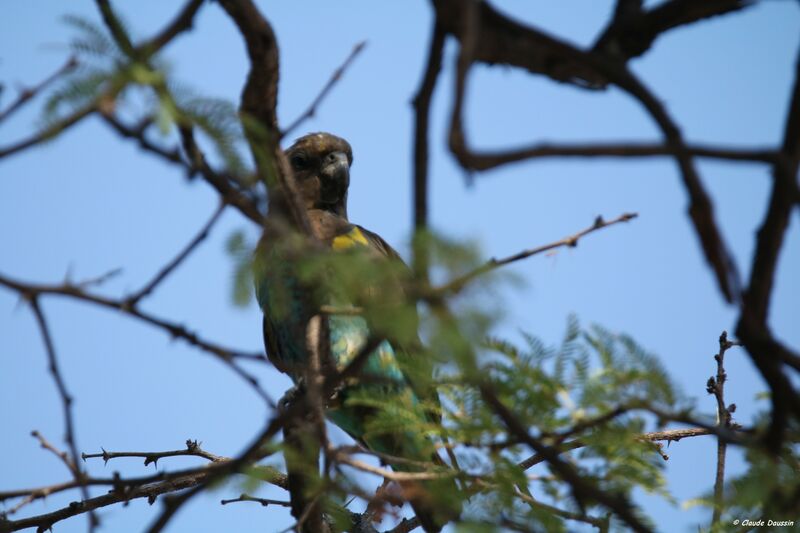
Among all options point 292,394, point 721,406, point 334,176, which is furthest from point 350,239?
point 721,406

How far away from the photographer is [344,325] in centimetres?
491

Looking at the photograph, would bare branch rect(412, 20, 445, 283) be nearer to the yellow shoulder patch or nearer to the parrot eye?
the yellow shoulder patch

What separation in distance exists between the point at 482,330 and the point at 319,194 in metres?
3.93

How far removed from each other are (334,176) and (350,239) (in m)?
1.03

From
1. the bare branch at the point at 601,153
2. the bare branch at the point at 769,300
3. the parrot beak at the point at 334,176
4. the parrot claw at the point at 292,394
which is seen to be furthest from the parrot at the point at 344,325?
the bare branch at the point at 769,300

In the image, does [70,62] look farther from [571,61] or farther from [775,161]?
[775,161]

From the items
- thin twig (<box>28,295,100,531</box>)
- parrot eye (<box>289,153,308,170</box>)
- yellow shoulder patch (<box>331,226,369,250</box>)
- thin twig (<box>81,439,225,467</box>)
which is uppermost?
parrot eye (<box>289,153,308,170</box>)

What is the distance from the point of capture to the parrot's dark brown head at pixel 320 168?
19.3ft

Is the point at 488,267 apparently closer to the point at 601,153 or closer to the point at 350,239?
the point at 601,153

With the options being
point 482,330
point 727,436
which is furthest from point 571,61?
point 727,436

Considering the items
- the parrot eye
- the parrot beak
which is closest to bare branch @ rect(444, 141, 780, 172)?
the parrot beak

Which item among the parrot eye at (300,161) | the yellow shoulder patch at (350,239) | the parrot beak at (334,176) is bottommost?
the yellow shoulder patch at (350,239)

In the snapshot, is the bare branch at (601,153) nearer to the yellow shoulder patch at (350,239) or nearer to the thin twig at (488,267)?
the thin twig at (488,267)

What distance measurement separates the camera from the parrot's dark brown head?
5.89m
